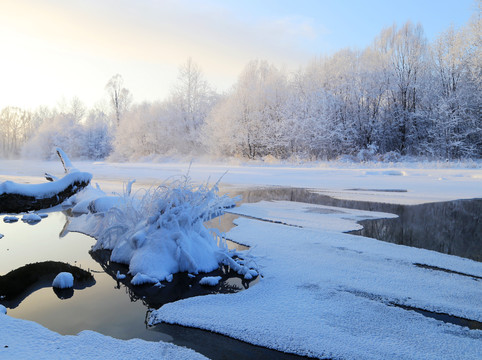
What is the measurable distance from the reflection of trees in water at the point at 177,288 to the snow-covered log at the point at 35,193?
1163 millimetres

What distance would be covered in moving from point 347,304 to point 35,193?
12.4ft

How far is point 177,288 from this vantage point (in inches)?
149

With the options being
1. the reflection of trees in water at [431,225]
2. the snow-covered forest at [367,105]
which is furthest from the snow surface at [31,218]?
the snow-covered forest at [367,105]

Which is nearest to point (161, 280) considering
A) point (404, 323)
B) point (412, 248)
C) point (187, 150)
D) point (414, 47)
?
point (404, 323)

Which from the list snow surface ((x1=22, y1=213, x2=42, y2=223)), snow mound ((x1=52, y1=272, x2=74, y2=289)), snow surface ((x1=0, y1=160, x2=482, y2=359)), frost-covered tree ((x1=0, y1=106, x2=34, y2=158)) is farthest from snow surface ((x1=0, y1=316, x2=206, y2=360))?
frost-covered tree ((x1=0, y1=106, x2=34, y2=158))

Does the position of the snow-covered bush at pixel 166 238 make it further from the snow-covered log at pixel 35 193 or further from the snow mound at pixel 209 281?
the snow-covered log at pixel 35 193

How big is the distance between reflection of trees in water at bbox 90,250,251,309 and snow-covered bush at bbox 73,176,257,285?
9 cm

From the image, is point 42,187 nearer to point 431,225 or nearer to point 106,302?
point 106,302

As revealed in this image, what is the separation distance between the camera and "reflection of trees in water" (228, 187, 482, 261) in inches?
215

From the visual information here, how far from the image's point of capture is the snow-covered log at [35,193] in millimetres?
3859

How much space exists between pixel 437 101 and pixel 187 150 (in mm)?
25415

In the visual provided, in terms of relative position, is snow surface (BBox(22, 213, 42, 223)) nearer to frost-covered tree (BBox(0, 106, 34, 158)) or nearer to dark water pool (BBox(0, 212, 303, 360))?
dark water pool (BBox(0, 212, 303, 360))

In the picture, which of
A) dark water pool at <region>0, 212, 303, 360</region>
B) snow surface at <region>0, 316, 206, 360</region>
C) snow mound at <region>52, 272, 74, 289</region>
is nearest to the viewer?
snow surface at <region>0, 316, 206, 360</region>

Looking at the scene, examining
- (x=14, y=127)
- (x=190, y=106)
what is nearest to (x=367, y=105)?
(x=190, y=106)
